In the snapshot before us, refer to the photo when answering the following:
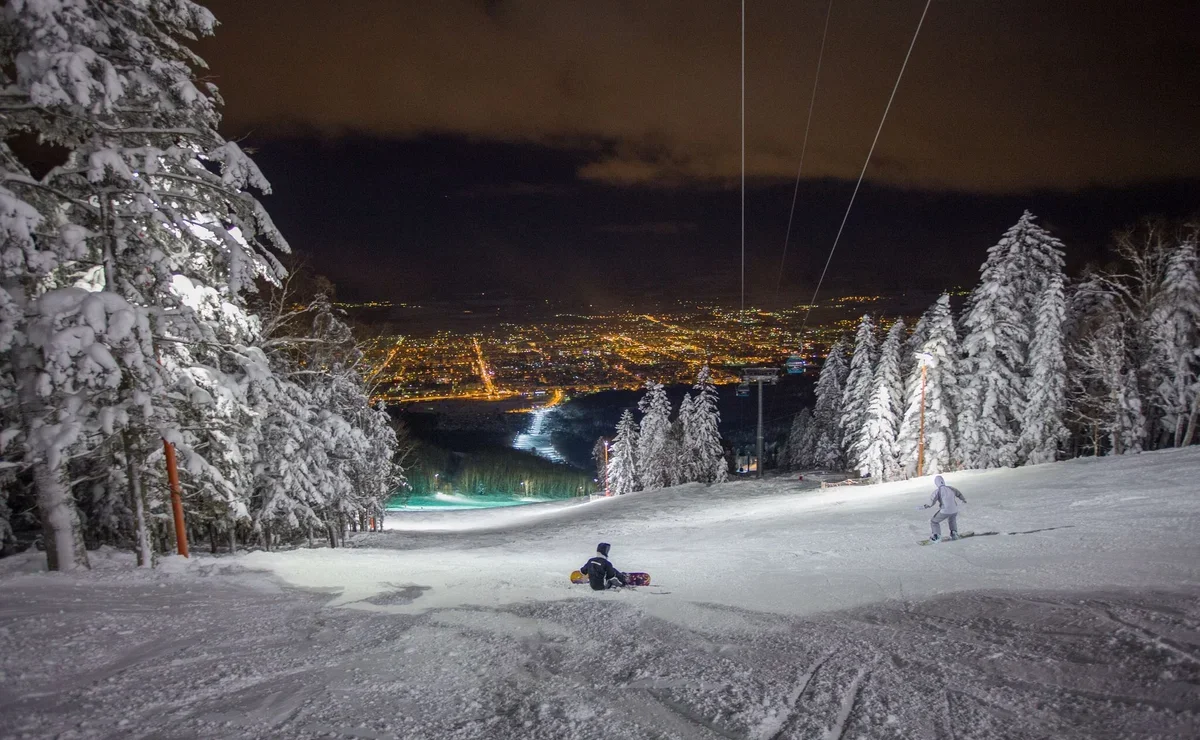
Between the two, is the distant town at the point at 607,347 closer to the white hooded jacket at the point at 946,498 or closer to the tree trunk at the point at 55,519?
the tree trunk at the point at 55,519

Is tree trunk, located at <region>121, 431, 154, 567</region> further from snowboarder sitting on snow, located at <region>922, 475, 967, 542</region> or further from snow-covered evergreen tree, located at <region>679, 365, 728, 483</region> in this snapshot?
snow-covered evergreen tree, located at <region>679, 365, 728, 483</region>

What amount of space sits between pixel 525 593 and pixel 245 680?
14.9ft

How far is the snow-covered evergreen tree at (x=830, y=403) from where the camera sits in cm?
6103

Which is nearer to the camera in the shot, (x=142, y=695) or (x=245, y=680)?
(x=142, y=695)

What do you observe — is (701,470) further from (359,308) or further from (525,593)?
(525,593)

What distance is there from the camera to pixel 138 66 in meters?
9.82

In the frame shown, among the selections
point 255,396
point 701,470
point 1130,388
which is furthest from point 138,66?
point 701,470

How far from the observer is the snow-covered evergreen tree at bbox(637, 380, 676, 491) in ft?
190

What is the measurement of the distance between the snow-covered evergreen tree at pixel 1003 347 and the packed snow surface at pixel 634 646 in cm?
2388

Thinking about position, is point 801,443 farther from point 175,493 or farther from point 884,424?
point 175,493

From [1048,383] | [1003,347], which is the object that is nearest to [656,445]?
[1003,347]

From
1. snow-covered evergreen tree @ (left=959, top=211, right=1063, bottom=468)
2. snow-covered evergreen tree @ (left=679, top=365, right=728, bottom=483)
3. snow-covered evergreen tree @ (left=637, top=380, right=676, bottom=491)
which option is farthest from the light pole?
snow-covered evergreen tree @ (left=637, top=380, right=676, bottom=491)

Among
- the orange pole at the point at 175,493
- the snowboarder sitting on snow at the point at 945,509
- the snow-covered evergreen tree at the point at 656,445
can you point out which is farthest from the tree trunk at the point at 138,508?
the snow-covered evergreen tree at the point at 656,445

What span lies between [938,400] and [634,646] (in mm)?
34668
